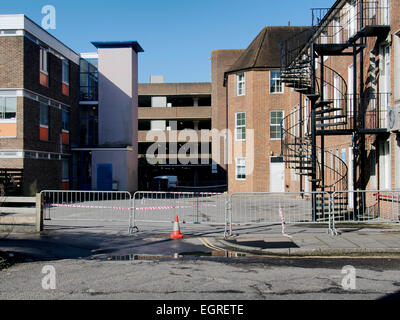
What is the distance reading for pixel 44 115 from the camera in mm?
25500

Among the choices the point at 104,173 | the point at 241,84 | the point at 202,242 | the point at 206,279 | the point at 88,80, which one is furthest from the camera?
the point at 88,80

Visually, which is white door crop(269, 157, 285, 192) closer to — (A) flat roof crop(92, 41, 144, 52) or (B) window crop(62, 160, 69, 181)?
(A) flat roof crop(92, 41, 144, 52)

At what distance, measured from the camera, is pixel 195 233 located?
1271cm

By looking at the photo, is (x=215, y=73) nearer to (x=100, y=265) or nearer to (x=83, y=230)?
(x=83, y=230)

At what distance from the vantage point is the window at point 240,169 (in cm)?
3066

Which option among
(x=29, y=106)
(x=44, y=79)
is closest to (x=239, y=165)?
(x=44, y=79)

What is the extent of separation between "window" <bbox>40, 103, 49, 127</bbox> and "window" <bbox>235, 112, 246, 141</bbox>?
13743mm

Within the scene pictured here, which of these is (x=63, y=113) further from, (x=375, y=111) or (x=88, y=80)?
(x=375, y=111)

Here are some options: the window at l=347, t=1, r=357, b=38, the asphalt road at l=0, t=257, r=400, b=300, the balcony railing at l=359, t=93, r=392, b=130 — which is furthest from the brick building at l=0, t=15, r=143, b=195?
the window at l=347, t=1, r=357, b=38

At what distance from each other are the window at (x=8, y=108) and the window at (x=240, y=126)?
15859 mm

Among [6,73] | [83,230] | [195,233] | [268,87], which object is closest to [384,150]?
[195,233]

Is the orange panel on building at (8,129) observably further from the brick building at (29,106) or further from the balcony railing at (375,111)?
the balcony railing at (375,111)

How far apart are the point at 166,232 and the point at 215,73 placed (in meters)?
40.2

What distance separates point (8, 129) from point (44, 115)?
11.2ft
